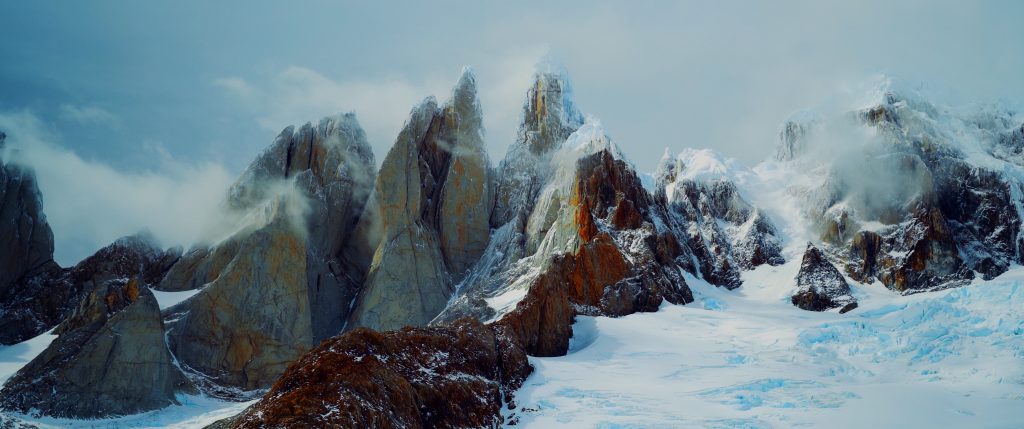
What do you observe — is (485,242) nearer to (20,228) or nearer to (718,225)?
(718,225)

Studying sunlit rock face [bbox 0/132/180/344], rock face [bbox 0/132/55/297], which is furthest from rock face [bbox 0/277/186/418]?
rock face [bbox 0/132/55/297]

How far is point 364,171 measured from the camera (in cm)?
7106

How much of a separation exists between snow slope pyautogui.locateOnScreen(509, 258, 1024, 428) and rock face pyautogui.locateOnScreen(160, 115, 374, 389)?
76.8 ft

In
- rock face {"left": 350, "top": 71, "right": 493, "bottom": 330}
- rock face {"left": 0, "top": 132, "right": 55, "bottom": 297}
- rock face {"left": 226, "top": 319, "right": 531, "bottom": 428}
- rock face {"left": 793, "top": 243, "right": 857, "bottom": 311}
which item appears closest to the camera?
rock face {"left": 226, "top": 319, "right": 531, "bottom": 428}

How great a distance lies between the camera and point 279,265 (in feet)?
191

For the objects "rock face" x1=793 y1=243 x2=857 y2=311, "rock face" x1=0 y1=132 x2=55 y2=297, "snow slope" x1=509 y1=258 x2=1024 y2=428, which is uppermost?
"rock face" x1=0 y1=132 x2=55 y2=297

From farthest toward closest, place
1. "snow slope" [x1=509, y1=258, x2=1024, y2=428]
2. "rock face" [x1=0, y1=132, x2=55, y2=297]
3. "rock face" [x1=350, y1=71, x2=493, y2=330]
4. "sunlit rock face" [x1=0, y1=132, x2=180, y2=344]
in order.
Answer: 1. "rock face" [x1=350, y1=71, x2=493, y2=330]
2. "rock face" [x1=0, y1=132, x2=55, y2=297]
3. "sunlit rock face" [x1=0, y1=132, x2=180, y2=344]
4. "snow slope" [x1=509, y1=258, x2=1024, y2=428]

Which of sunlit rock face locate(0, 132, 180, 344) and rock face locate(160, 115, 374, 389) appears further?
sunlit rock face locate(0, 132, 180, 344)

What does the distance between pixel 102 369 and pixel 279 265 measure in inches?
643

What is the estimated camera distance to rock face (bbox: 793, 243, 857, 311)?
6384 cm

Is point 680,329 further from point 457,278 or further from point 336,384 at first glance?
point 336,384

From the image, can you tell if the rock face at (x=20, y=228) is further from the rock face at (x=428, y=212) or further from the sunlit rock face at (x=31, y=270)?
the rock face at (x=428, y=212)

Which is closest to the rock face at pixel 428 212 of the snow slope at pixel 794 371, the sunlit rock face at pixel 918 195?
the snow slope at pixel 794 371

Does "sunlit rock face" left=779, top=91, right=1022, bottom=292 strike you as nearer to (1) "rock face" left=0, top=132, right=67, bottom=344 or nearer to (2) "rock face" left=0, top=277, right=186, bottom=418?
(2) "rock face" left=0, top=277, right=186, bottom=418
